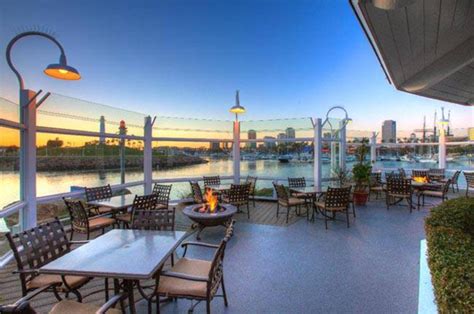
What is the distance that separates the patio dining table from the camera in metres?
1.92

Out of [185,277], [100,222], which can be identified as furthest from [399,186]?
[100,222]

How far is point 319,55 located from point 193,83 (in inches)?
211

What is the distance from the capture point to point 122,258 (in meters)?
2.18

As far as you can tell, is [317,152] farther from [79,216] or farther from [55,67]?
[55,67]

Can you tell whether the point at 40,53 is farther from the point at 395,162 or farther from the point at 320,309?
the point at 395,162

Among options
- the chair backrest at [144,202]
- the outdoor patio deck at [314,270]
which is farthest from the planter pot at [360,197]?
the chair backrest at [144,202]

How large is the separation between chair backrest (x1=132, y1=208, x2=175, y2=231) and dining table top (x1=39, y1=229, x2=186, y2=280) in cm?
32

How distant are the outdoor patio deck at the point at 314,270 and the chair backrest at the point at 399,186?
65.7 inches

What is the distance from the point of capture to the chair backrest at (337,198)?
5633mm

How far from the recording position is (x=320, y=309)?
262 cm

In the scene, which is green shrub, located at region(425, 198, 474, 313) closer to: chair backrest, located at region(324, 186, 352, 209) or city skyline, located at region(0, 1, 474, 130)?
chair backrest, located at region(324, 186, 352, 209)

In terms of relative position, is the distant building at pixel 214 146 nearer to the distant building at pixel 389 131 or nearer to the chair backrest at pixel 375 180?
the chair backrest at pixel 375 180

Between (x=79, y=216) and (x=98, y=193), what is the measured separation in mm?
1631

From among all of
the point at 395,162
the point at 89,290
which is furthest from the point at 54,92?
the point at 395,162
